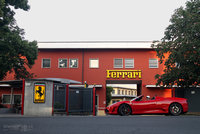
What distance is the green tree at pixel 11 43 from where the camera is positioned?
19.7 m

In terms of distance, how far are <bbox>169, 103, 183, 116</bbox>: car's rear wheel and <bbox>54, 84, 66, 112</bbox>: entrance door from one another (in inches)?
226

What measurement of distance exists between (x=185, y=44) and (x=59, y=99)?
33.8 ft

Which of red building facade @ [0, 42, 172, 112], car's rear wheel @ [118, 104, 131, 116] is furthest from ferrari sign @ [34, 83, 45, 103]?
red building facade @ [0, 42, 172, 112]

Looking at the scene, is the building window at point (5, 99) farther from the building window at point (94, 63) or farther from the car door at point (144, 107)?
the car door at point (144, 107)

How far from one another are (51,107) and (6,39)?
8812 millimetres

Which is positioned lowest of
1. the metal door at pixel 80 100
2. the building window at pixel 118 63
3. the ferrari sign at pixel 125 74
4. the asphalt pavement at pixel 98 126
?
the asphalt pavement at pixel 98 126

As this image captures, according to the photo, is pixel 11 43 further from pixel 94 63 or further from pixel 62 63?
pixel 94 63

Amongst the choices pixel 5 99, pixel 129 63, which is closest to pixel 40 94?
pixel 129 63

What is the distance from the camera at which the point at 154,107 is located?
12930 millimetres

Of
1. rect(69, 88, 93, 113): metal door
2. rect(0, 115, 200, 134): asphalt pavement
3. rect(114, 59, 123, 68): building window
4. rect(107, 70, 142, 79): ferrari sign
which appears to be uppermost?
rect(114, 59, 123, 68): building window

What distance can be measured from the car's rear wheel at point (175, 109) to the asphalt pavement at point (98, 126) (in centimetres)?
509

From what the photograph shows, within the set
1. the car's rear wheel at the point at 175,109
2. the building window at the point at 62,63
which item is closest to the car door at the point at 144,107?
the car's rear wheel at the point at 175,109

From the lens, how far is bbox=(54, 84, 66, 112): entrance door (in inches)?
545

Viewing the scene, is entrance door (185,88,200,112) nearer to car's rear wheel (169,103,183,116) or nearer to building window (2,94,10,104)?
car's rear wheel (169,103,183,116)
